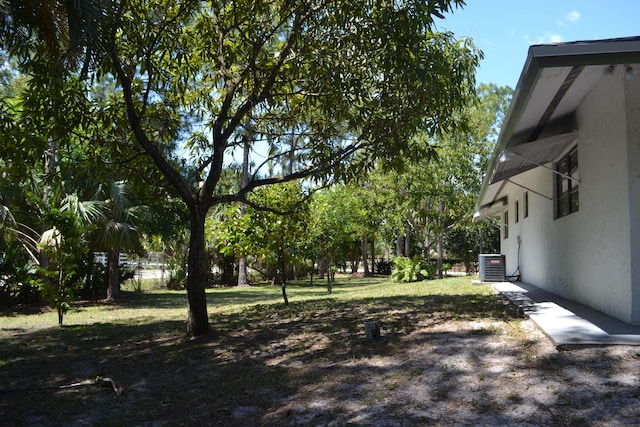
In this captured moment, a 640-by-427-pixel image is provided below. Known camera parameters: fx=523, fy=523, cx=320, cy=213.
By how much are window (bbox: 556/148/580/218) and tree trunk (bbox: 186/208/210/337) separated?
5.79 meters

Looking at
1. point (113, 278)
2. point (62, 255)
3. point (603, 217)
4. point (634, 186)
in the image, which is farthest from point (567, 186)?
point (113, 278)

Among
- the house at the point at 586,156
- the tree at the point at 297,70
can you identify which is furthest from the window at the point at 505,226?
the tree at the point at 297,70

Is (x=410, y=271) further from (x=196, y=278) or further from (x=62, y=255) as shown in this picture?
(x=196, y=278)

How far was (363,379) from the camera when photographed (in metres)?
5.26

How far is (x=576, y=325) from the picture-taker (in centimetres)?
624

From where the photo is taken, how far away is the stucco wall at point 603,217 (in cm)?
604

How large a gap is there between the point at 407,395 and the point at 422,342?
184cm

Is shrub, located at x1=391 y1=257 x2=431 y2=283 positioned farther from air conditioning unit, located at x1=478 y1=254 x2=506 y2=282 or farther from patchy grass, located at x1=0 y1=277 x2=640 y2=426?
patchy grass, located at x1=0 y1=277 x2=640 y2=426

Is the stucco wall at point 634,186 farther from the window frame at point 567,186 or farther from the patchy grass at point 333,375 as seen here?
the window frame at point 567,186

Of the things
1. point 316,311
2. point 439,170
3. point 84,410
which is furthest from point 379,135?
point 439,170

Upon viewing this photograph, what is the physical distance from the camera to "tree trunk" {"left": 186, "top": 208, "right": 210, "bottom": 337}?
27.0ft

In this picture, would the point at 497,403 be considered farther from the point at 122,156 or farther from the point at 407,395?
the point at 122,156

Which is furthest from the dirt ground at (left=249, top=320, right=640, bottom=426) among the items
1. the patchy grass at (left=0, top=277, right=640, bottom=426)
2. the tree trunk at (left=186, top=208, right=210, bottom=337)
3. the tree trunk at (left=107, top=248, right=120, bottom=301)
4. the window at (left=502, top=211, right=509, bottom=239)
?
the tree trunk at (left=107, top=248, right=120, bottom=301)

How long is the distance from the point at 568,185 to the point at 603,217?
102 inches
